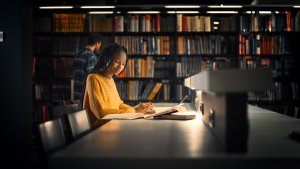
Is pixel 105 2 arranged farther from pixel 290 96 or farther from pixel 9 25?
pixel 290 96

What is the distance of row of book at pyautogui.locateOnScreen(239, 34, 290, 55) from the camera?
4.94 m

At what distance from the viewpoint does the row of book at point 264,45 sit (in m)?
4.94

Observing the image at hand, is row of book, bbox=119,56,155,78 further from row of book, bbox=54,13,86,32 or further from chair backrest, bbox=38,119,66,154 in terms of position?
chair backrest, bbox=38,119,66,154

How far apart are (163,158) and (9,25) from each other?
413cm

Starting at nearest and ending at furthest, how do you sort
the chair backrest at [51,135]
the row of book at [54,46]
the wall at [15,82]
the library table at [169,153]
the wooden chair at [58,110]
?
the library table at [169,153] → the chair backrest at [51,135] → the wooden chair at [58,110] → the wall at [15,82] → the row of book at [54,46]

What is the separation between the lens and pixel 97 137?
1401 mm

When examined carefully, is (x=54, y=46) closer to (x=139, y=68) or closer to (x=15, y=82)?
(x=15, y=82)

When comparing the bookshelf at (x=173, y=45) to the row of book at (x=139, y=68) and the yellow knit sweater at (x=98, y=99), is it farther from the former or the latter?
the yellow knit sweater at (x=98, y=99)

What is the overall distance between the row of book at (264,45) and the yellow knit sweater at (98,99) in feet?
8.24

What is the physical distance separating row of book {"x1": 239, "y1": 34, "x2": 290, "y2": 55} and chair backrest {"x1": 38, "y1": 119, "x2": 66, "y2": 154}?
3.77 m

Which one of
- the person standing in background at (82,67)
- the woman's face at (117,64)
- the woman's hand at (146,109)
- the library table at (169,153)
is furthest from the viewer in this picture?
the person standing in background at (82,67)

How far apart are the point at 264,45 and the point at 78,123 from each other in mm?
3648

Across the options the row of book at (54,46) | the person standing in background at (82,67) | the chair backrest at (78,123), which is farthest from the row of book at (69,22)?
the chair backrest at (78,123)

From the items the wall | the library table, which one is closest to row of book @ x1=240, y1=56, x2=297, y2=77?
the wall
